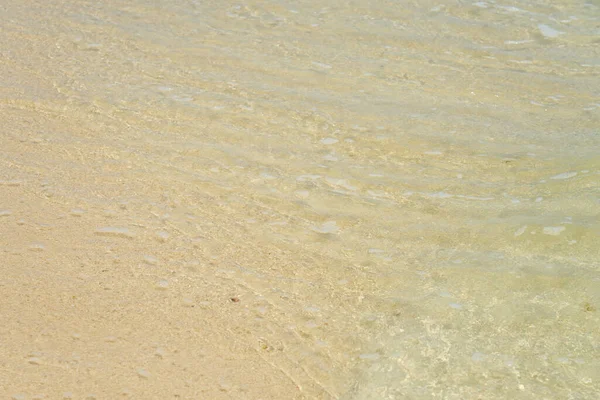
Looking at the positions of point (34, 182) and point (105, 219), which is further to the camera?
point (34, 182)

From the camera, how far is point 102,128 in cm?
441

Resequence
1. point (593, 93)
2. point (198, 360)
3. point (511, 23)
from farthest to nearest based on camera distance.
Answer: point (511, 23)
point (593, 93)
point (198, 360)

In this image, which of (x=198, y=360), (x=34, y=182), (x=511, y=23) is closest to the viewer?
(x=198, y=360)

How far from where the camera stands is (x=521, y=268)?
3338 mm

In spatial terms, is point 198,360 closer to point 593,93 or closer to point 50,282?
point 50,282

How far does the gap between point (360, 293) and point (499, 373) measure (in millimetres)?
657

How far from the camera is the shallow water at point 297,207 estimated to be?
272cm

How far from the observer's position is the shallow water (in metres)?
2.72

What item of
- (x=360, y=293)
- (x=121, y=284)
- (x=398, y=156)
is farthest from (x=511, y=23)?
(x=121, y=284)

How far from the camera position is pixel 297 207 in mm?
3779

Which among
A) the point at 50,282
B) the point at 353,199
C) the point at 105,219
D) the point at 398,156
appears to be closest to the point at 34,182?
the point at 105,219

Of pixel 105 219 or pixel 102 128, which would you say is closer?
pixel 105 219

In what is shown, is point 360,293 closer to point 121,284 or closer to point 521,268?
point 521,268

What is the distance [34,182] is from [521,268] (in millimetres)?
2258
